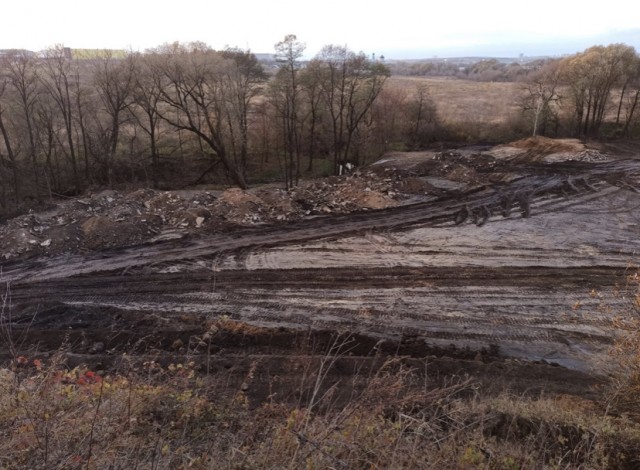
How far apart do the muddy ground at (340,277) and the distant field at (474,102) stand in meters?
18.9

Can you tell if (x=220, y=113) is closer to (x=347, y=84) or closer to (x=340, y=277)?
(x=347, y=84)

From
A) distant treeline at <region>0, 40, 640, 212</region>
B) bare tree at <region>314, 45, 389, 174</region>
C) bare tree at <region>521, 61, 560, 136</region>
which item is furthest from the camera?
bare tree at <region>521, 61, 560, 136</region>

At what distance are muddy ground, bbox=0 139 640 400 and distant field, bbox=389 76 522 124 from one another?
742 inches

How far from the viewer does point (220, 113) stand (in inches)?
1045

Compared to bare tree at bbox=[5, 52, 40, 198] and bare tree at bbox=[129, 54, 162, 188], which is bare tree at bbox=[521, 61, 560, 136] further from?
bare tree at bbox=[5, 52, 40, 198]

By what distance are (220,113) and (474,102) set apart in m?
33.6

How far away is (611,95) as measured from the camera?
34.2 metres

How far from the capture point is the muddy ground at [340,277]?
10.1 metres

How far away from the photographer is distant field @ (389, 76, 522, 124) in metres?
38.9

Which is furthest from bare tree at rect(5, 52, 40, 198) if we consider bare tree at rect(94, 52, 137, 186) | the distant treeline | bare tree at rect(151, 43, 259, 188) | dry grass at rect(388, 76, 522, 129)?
dry grass at rect(388, 76, 522, 129)

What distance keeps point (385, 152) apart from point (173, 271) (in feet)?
73.3

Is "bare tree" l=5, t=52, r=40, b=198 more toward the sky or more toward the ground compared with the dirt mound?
more toward the sky

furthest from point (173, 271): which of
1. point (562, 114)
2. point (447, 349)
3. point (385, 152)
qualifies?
point (562, 114)

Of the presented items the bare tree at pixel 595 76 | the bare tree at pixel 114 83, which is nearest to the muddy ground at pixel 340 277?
the bare tree at pixel 114 83
